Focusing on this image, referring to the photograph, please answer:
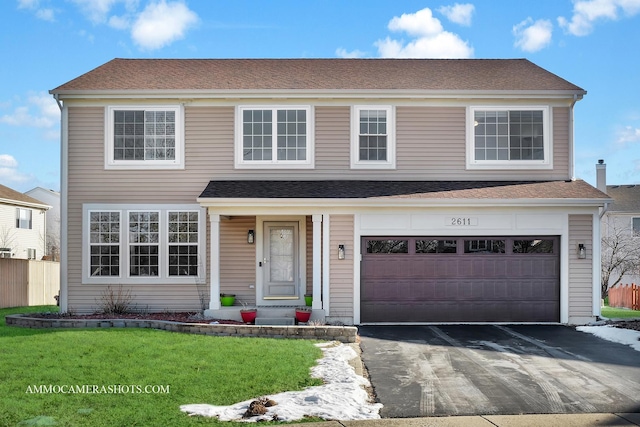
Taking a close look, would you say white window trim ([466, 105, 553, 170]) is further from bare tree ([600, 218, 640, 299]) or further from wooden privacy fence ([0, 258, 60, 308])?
bare tree ([600, 218, 640, 299])

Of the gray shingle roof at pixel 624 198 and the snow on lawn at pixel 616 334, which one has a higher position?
the gray shingle roof at pixel 624 198

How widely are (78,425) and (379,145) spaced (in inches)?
450

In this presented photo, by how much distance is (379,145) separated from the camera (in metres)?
16.7

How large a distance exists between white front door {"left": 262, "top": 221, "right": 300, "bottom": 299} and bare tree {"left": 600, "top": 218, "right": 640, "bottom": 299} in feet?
74.3

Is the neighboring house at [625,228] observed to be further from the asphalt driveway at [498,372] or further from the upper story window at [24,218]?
the upper story window at [24,218]

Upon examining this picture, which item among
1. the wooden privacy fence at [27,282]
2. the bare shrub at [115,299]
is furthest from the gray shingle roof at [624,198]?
the wooden privacy fence at [27,282]

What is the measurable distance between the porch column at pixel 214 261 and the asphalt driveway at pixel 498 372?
3.77 m

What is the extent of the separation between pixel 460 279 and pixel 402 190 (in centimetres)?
257

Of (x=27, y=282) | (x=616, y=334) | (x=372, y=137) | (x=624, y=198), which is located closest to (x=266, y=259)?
(x=372, y=137)

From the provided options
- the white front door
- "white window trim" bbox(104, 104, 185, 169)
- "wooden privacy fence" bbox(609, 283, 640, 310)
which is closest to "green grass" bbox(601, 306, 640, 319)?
"wooden privacy fence" bbox(609, 283, 640, 310)

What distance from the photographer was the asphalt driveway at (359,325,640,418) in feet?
26.0

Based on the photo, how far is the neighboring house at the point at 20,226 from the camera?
3334cm

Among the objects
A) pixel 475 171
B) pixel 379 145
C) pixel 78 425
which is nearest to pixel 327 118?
pixel 379 145

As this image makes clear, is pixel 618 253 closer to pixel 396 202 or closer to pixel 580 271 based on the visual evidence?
pixel 580 271
